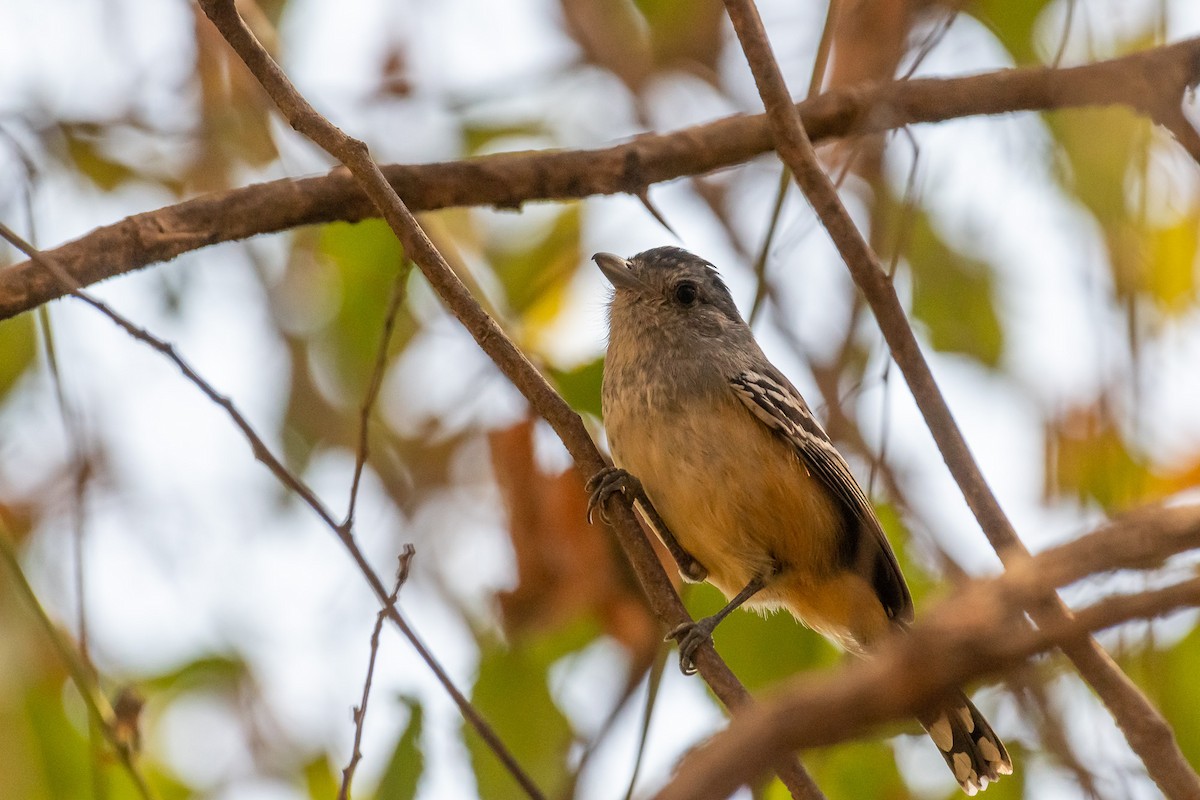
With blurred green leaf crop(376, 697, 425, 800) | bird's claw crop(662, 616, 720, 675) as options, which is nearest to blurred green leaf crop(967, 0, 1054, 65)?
bird's claw crop(662, 616, 720, 675)

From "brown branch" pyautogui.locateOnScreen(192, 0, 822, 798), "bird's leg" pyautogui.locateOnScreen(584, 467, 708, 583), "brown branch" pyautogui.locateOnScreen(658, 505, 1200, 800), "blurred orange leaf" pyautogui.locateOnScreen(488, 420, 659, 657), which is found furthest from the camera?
"blurred orange leaf" pyautogui.locateOnScreen(488, 420, 659, 657)

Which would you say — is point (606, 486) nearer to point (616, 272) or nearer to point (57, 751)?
point (616, 272)

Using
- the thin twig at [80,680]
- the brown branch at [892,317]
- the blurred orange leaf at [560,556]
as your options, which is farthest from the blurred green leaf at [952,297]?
the thin twig at [80,680]

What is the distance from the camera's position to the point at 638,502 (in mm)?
4305

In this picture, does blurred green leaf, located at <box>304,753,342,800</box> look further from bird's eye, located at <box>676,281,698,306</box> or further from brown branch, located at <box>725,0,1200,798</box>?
brown branch, located at <box>725,0,1200,798</box>

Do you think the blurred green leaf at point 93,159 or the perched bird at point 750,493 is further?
the blurred green leaf at point 93,159

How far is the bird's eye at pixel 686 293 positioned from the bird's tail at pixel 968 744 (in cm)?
182

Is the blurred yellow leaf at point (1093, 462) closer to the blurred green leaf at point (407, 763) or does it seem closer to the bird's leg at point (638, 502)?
the bird's leg at point (638, 502)

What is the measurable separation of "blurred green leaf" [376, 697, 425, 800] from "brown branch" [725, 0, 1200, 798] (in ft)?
5.38

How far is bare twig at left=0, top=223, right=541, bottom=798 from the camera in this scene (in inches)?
120

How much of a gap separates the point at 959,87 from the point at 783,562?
5.72ft

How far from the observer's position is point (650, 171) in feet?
13.1

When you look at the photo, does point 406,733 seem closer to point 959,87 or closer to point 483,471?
point 959,87

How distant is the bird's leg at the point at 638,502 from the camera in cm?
388
